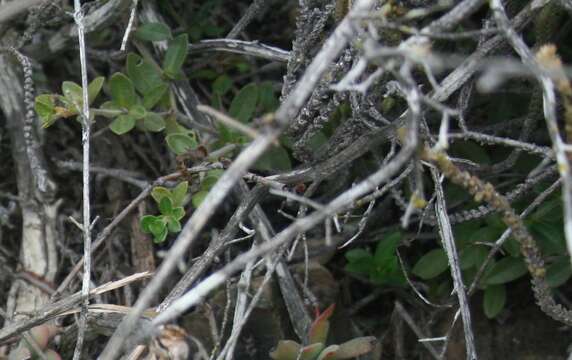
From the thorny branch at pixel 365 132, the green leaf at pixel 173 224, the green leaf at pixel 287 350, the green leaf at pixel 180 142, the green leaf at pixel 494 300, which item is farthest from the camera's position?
the green leaf at pixel 494 300

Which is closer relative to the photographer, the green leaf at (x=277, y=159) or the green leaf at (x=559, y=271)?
the green leaf at (x=559, y=271)

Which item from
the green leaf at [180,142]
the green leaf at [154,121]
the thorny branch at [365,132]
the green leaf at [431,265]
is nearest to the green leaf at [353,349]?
the thorny branch at [365,132]

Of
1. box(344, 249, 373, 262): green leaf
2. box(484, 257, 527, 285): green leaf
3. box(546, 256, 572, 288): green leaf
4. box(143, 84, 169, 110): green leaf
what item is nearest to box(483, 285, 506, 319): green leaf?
box(484, 257, 527, 285): green leaf

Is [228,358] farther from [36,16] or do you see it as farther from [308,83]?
[36,16]

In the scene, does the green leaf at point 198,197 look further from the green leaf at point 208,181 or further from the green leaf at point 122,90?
the green leaf at point 122,90

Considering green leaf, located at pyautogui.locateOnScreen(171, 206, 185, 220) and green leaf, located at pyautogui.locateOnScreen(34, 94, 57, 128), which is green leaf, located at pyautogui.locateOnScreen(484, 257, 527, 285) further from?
green leaf, located at pyautogui.locateOnScreen(34, 94, 57, 128)

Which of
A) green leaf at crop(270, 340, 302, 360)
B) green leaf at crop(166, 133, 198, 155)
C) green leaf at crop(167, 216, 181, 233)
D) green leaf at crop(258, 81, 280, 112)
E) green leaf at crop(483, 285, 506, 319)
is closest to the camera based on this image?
green leaf at crop(270, 340, 302, 360)
